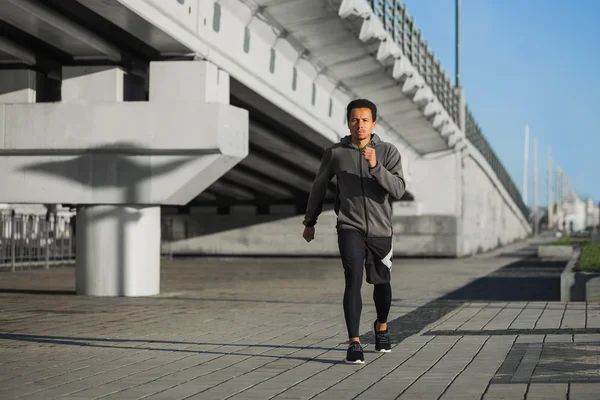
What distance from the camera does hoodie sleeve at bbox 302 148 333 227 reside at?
7.58 m

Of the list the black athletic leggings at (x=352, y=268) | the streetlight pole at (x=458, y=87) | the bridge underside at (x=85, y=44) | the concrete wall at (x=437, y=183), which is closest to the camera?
the black athletic leggings at (x=352, y=268)

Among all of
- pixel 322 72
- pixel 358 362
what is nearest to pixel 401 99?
pixel 322 72

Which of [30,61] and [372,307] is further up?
[30,61]

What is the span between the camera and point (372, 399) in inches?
226

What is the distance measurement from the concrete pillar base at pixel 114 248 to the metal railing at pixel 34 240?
10863mm

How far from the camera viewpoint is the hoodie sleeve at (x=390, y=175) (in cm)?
736

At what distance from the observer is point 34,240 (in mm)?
26578

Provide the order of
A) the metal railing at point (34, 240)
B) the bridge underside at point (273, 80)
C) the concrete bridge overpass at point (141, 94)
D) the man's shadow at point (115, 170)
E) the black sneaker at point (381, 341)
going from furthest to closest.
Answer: the metal railing at point (34, 240) → the man's shadow at point (115, 170) → the concrete bridge overpass at point (141, 94) → the bridge underside at point (273, 80) → the black sneaker at point (381, 341)

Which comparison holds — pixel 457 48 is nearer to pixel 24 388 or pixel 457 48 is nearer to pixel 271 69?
pixel 271 69

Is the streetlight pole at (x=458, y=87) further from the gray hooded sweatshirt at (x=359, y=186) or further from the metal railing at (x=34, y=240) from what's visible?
the gray hooded sweatshirt at (x=359, y=186)

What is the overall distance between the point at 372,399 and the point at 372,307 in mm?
7634

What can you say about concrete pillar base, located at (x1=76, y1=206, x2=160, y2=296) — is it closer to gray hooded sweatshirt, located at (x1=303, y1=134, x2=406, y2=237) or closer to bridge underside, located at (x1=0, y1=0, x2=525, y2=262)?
bridge underside, located at (x1=0, y1=0, x2=525, y2=262)

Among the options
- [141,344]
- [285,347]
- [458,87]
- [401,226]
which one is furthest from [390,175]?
[458,87]

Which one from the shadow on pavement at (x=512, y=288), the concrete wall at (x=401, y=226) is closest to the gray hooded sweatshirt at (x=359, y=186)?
the shadow on pavement at (x=512, y=288)
